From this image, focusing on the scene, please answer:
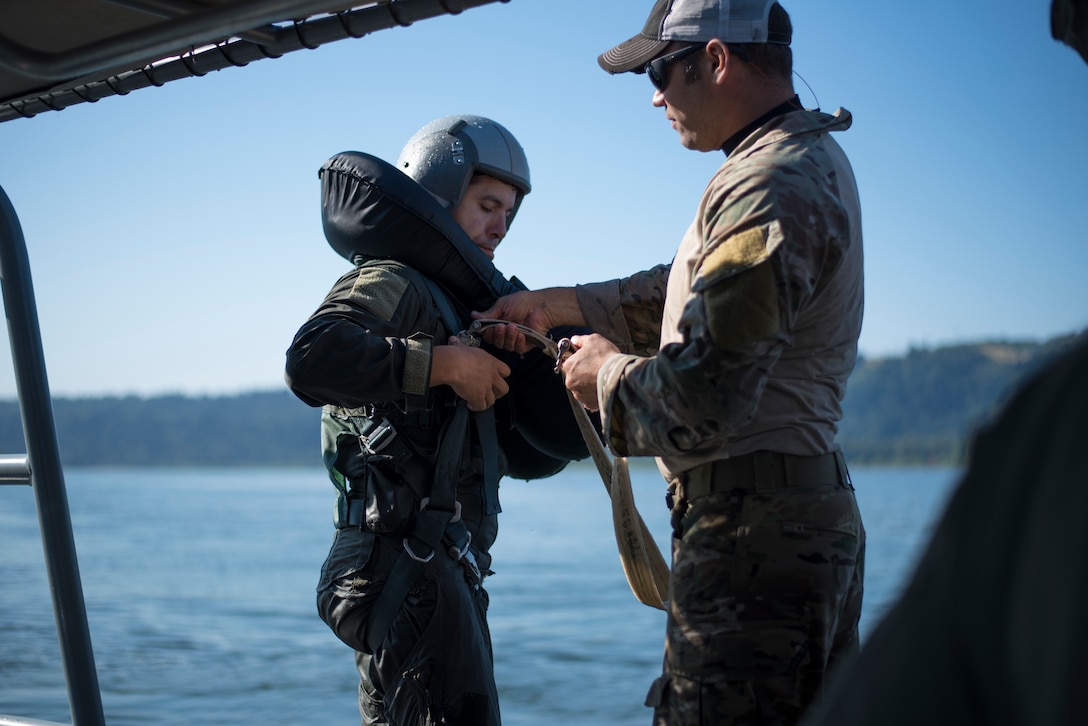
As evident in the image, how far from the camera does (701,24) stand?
220cm

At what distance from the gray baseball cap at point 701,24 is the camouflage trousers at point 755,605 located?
91 centimetres

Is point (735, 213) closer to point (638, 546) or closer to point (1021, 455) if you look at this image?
point (638, 546)

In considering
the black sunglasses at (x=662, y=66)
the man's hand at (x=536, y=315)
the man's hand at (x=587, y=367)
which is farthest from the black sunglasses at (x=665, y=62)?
the man's hand at (x=536, y=315)

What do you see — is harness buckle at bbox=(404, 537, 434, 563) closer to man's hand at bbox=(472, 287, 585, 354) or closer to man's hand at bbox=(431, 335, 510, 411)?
man's hand at bbox=(431, 335, 510, 411)

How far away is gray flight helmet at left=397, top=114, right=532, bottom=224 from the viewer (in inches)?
124

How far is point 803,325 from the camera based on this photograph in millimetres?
2090

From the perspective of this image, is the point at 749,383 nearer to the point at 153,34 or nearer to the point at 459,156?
the point at 153,34

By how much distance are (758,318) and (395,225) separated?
4.27 ft

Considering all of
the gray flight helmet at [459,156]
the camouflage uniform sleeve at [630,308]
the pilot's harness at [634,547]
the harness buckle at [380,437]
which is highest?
the gray flight helmet at [459,156]

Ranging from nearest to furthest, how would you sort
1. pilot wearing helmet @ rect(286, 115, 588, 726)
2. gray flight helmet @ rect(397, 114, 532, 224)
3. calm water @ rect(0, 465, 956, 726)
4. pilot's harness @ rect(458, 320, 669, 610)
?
pilot's harness @ rect(458, 320, 669, 610) → pilot wearing helmet @ rect(286, 115, 588, 726) → gray flight helmet @ rect(397, 114, 532, 224) → calm water @ rect(0, 465, 956, 726)

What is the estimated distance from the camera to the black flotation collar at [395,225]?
2885 millimetres

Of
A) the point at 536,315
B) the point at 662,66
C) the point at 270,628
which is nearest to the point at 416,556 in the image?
the point at 536,315

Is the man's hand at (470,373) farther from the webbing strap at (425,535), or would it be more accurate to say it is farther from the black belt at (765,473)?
the black belt at (765,473)

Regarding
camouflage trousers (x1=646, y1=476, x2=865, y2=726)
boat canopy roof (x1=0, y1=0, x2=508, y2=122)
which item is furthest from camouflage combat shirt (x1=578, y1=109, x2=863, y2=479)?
boat canopy roof (x1=0, y1=0, x2=508, y2=122)
